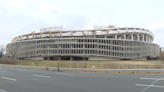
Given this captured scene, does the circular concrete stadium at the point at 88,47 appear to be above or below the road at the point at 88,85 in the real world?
above

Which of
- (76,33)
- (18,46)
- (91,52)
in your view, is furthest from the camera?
(18,46)

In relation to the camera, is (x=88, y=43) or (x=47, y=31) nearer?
(x=88, y=43)

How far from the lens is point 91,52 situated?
55.5 meters

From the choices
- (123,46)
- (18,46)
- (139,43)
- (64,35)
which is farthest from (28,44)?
(139,43)

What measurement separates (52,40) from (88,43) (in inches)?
666

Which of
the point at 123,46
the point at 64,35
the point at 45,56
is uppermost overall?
the point at 64,35

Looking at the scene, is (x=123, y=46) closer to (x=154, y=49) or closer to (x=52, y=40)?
(x=154, y=49)

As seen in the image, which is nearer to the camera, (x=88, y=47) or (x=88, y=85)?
(x=88, y=85)

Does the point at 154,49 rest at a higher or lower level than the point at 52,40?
lower

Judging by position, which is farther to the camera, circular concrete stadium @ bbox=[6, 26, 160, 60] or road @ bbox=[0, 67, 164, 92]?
circular concrete stadium @ bbox=[6, 26, 160, 60]

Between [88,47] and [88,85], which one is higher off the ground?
[88,47]

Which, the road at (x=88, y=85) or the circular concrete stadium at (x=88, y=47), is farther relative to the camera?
the circular concrete stadium at (x=88, y=47)

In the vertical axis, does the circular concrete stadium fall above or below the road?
above

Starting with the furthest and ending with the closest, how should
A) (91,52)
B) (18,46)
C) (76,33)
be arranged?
(18,46) → (76,33) → (91,52)
